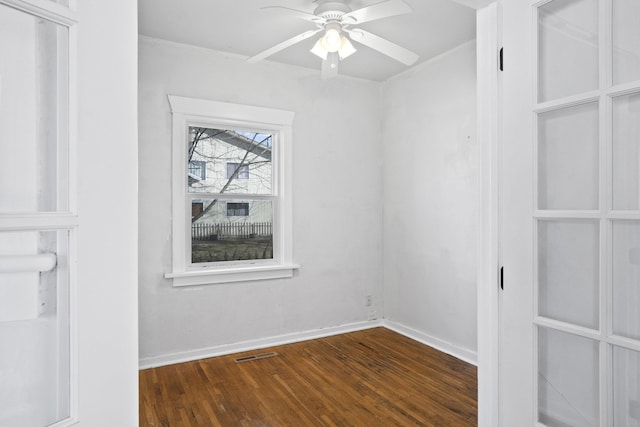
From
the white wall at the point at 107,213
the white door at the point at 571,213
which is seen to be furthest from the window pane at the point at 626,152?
the white wall at the point at 107,213

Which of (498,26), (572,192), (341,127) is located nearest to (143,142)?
(341,127)

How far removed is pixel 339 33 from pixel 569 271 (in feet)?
6.73

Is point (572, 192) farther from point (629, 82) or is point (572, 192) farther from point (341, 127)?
point (341, 127)

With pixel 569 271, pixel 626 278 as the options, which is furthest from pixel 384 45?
pixel 626 278

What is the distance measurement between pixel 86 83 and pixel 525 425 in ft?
5.31

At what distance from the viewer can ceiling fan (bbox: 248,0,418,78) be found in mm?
2309

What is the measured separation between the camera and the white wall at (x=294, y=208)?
3170 millimetres

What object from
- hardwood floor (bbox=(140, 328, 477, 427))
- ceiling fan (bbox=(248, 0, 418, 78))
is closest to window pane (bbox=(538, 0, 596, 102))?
ceiling fan (bbox=(248, 0, 418, 78))

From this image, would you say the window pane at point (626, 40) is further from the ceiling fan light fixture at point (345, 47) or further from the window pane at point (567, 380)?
the ceiling fan light fixture at point (345, 47)

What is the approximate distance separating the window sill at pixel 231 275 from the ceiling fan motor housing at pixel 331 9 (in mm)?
2174

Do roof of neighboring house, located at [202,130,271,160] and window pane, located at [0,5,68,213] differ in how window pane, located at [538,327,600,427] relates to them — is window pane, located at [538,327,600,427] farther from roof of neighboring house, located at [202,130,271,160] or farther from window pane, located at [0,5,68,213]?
roof of neighboring house, located at [202,130,271,160]

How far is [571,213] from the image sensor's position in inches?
47.3

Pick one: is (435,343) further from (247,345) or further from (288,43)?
(288,43)

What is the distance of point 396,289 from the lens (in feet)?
13.4
